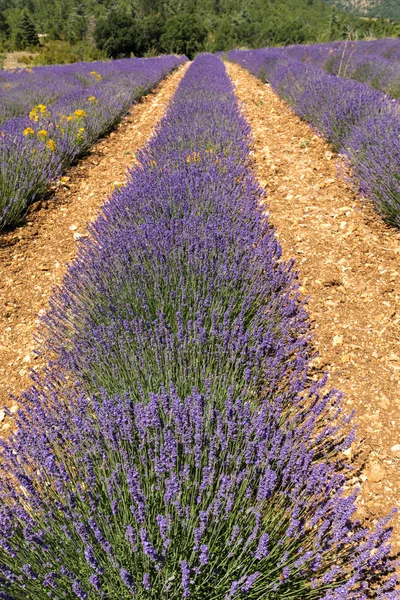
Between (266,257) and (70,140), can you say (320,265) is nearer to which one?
(266,257)

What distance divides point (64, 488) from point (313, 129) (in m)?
5.91

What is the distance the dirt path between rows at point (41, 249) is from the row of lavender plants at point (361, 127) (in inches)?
106

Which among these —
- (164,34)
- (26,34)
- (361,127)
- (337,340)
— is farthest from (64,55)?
(337,340)

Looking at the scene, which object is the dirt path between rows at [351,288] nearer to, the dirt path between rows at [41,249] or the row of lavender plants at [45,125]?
the dirt path between rows at [41,249]

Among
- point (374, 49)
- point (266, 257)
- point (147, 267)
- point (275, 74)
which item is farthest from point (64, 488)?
point (374, 49)

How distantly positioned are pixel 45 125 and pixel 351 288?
16.0 ft

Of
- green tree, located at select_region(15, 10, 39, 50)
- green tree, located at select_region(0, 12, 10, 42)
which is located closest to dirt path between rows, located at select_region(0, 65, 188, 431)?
green tree, located at select_region(15, 10, 39, 50)

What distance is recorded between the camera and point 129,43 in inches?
951

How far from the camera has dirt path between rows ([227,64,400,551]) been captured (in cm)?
180

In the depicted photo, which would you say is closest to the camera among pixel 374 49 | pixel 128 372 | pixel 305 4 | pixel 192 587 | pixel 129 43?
pixel 192 587

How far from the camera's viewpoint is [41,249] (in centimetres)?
372

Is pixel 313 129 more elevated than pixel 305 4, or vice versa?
pixel 305 4

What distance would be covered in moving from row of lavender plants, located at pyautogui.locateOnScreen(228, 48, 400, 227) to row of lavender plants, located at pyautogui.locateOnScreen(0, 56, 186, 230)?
334cm

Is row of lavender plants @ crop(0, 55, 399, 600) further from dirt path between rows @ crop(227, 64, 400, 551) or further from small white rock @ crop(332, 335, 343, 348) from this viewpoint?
small white rock @ crop(332, 335, 343, 348)
